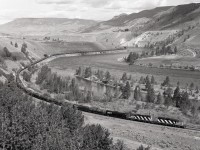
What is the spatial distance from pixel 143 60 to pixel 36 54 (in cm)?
6935

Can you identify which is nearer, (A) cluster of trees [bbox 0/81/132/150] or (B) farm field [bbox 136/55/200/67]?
(A) cluster of trees [bbox 0/81/132/150]

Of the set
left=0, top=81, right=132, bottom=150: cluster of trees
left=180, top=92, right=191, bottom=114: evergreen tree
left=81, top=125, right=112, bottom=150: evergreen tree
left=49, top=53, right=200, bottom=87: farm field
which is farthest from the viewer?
left=49, top=53, right=200, bottom=87: farm field

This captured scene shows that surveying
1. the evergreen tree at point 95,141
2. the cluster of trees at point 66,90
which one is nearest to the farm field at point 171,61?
the cluster of trees at point 66,90

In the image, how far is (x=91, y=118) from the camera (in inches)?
2484

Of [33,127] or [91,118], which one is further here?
[91,118]

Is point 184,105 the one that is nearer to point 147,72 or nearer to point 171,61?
point 147,72

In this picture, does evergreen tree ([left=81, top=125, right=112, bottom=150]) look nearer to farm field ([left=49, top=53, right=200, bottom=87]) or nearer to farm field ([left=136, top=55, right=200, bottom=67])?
farm field ([left=49, top=53, right=200, bottom=87])

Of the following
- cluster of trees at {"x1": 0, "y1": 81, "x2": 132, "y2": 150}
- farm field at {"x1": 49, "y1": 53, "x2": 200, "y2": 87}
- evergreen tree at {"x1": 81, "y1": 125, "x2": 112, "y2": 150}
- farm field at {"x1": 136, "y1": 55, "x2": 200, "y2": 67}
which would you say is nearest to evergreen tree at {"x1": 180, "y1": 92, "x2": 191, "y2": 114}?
cluster of trees at {"x1": 0, "y1": 81, "x2": 132, "y2": 150}

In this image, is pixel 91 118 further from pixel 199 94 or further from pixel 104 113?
pixel 199 94

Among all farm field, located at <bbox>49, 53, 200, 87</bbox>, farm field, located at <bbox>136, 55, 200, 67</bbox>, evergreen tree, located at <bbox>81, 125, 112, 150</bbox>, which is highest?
evergreen tree, located at <bbox>81, 125, 112, 150</bbox>

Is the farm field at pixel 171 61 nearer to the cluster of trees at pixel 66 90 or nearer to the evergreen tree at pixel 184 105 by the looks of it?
the cluster of trees at pixel 66 90

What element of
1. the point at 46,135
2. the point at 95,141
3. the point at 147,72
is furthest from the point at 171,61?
the point at 46,135

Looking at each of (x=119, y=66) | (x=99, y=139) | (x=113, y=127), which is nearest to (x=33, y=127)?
(x=99, y=139)

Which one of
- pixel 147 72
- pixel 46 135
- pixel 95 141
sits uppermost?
pixel 46 135
